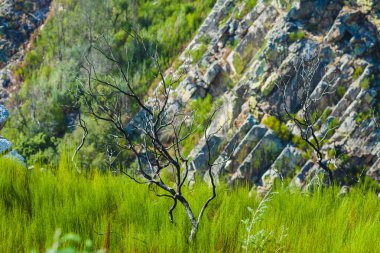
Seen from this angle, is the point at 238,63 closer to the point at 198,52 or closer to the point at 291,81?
the point at 198,52

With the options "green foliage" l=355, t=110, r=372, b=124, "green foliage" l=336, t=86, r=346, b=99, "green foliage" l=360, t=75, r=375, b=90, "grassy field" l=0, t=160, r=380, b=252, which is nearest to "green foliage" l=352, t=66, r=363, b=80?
"green foliage" l=360, t=75, r=375, b=90

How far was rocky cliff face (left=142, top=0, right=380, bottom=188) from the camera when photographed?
13.4 m

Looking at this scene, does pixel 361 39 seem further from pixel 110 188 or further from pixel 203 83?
pixel 110 188

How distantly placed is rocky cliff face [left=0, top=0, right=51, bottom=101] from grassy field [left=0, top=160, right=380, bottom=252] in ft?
79.4

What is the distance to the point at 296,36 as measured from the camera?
50.4 ft

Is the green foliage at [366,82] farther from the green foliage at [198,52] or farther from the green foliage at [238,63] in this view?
the green foliage at [198,52]

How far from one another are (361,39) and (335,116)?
273 cm

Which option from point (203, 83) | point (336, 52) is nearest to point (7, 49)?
point (203, 83)

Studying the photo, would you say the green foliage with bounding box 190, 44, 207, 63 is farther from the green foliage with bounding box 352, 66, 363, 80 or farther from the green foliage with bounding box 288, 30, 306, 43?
the green foliage with bounding box 352, 66, 363, 80

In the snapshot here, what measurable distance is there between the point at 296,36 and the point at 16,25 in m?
19.4

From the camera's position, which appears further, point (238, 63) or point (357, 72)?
point (238, 63)

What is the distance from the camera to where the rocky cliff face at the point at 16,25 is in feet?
86.4

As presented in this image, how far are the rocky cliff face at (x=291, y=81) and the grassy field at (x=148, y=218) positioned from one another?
9.16 meters

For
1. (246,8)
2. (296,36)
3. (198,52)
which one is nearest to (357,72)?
(296,36)
